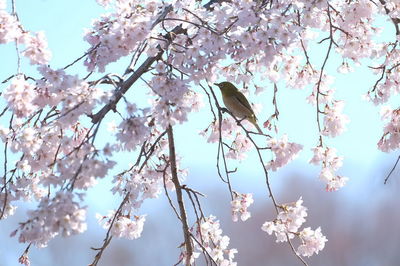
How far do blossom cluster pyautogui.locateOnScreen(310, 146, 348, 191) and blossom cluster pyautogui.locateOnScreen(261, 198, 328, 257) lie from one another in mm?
313

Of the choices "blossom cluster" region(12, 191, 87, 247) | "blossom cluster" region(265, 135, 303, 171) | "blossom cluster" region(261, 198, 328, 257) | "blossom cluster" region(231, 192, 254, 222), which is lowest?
"blossom cluster" region(12, 191, 87, 247)

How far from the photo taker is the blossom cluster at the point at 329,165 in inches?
120

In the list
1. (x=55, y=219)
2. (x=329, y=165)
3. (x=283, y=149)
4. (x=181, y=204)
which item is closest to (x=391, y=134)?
(x=329, y=165)

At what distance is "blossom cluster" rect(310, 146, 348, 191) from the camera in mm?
3041

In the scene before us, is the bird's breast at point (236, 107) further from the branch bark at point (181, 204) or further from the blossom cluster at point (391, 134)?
the blossom cluster at point (391, 134)

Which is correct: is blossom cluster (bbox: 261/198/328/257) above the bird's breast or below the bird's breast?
below

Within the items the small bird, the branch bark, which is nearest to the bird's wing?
the small bird

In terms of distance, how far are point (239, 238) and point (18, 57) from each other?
469 centimetres

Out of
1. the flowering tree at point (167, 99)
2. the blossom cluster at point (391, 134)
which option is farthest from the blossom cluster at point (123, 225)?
the blossom cluster at point (391, 134)

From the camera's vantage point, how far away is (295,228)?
2795mm

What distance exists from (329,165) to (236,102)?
2.01 ft

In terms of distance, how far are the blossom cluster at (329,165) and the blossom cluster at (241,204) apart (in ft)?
1.38

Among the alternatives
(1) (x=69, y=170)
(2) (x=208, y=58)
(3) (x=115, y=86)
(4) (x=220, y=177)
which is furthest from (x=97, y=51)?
(4) (x=220, y=177)

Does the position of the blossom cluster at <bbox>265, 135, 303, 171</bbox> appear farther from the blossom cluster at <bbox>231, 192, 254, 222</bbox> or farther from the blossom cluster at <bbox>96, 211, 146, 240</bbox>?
the blossom cluster at <bbox>96, 211, 146, 240</bbox>
